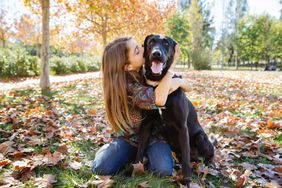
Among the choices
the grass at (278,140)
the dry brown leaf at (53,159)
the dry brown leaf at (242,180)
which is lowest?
the dry brown leaf at (242,180)

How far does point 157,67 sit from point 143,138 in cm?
75

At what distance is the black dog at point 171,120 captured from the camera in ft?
7.75

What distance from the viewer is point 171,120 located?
2400mm

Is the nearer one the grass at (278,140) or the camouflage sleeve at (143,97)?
the camouflage sleeve at (143,97)

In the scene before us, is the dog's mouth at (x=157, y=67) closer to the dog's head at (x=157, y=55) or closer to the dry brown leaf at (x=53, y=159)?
the dog's head at (x=157, y=55)

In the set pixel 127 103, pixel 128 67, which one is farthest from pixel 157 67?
pixel 127 103

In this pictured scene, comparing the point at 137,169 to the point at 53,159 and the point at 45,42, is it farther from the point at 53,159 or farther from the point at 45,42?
the point at 45,42

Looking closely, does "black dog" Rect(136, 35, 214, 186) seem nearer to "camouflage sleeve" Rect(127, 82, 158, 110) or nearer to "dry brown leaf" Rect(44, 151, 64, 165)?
"camouflage sleeve" Rect(127, 82, 158, 110)

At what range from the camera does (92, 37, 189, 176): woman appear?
242 cm

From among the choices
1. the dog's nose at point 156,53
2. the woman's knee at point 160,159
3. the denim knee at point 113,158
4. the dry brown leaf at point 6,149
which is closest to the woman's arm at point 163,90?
the dog's nose at point 156,53

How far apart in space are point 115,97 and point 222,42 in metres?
45.8

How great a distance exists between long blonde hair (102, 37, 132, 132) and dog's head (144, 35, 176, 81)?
0.79ft

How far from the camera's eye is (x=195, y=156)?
283 cm

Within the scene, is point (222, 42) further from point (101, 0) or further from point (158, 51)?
point (158, 51)
